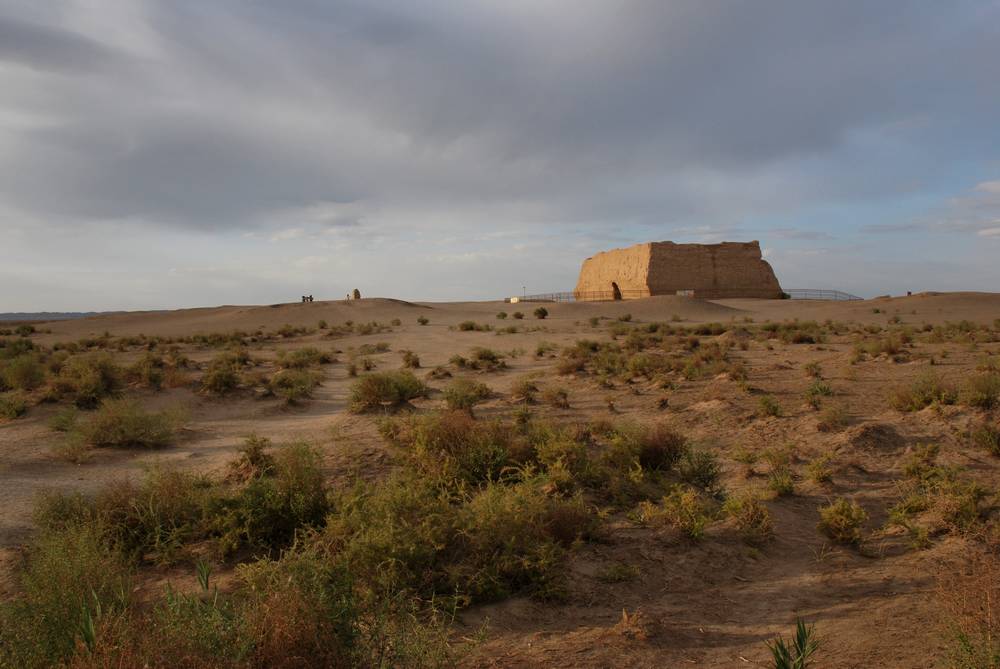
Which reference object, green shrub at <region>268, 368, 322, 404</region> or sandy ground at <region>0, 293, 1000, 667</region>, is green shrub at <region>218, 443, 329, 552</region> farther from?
green shrub at <region>268, 368, 322, 404</region>

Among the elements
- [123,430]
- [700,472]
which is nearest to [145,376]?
[123,430]

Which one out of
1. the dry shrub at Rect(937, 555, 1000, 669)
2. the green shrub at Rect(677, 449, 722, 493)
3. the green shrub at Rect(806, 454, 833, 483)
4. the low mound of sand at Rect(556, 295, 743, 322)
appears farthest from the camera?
the low mound of sand at Rect(556, 295, 743, 322)

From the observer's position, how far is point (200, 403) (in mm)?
12008

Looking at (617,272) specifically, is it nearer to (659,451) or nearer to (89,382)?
(89,382)

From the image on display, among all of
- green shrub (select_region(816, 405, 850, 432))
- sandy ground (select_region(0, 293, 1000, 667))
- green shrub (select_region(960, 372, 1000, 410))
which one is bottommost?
sandy ground (select_region(0, 293, 1000, 667))

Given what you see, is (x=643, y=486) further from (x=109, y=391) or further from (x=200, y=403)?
(x=109, y=391)

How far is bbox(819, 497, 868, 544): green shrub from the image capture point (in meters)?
5.44

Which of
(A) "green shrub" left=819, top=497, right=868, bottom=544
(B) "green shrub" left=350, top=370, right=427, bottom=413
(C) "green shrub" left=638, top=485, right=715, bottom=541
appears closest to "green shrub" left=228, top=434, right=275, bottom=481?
(B) "green shrub" left=350, top=370, right=427, bottom=413

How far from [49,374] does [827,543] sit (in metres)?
13.9

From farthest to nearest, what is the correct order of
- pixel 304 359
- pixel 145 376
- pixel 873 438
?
1. pixel 304 359
2. pixel 145 376
3. pixel 873 438

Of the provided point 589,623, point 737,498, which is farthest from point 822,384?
point 589,623

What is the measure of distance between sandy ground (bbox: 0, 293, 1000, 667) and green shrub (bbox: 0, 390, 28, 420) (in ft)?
0.57

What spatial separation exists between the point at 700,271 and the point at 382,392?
46.8 metres

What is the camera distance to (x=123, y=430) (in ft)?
28.8
